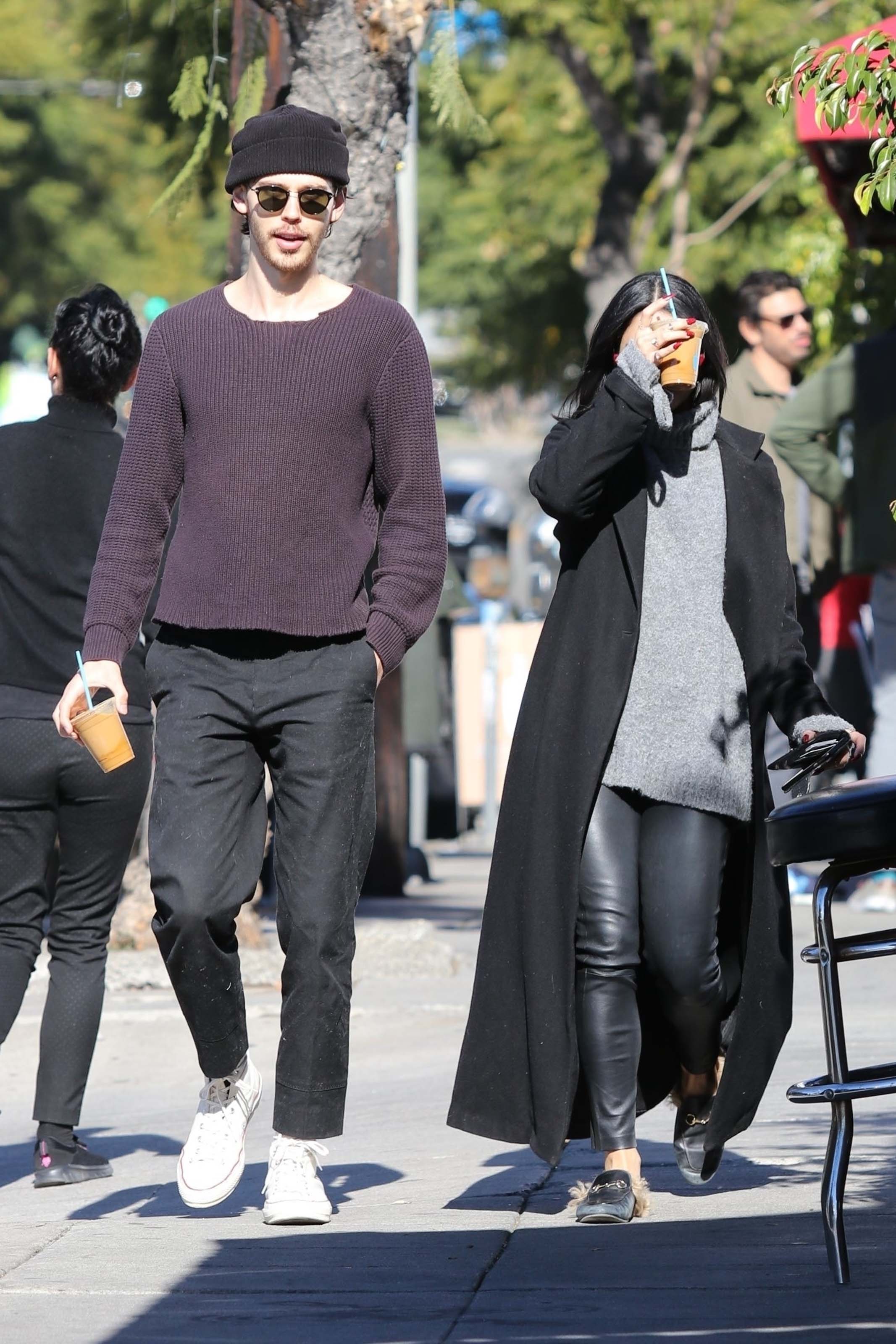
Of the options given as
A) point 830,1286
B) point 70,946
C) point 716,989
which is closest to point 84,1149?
point 70,946

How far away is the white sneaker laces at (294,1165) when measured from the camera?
13.6 feet

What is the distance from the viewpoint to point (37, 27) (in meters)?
35.3

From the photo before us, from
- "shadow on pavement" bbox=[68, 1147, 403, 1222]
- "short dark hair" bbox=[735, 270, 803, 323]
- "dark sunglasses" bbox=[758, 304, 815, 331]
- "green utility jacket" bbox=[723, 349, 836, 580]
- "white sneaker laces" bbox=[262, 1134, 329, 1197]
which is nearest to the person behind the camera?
"white sneaker laces" bbox=[262, 1134, 329, 1197]

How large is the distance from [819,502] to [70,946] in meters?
4.92

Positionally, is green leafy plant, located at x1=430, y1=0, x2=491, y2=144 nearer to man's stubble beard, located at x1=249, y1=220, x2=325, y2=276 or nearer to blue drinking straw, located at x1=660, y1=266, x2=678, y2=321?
blue drinking straw, located at x1=660, y1=266, x2=678, y2=321

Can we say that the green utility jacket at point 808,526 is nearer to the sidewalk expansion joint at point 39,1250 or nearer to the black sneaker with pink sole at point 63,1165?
the black sneaker with pink sole at point 63,1165

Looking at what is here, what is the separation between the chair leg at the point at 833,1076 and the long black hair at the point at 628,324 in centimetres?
118

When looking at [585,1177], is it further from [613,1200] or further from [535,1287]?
[535,1287]

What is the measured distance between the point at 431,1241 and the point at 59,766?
4.61 feet

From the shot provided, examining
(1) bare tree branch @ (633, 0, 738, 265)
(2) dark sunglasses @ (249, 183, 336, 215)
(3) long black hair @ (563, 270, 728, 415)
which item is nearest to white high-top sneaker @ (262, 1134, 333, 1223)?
(3) long black hair @ (563, 270, 728, 415)

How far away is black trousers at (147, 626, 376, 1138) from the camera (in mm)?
4094

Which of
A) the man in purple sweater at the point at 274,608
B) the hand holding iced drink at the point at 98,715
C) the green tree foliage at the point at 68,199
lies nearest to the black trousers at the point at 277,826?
the man in purple sweater at the point at 274,608

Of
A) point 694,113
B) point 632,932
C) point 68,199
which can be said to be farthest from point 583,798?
point 68,199

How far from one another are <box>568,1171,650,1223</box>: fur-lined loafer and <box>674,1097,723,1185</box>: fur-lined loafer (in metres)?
0.17
